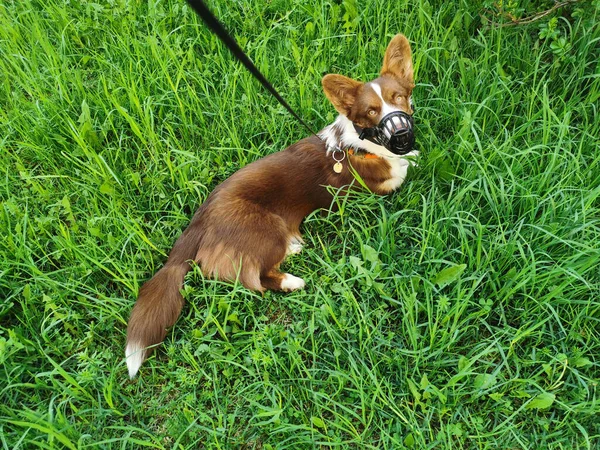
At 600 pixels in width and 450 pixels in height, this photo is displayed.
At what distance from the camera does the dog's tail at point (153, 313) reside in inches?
75.6

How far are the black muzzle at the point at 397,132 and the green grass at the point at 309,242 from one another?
0.98ft

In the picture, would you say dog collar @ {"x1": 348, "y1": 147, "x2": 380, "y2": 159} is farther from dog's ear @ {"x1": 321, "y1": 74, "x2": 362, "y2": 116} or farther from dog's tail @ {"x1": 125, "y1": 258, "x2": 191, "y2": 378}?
dog's tail @ {"x1": 125, "y1": 258, "x2": 191, "y2": 378}

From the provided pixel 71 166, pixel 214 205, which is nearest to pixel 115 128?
pixel 71 166

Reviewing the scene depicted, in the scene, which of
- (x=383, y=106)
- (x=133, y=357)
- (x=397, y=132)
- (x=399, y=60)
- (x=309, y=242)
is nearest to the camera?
(x=133, y=357)

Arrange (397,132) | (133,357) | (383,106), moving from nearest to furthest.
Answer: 1. (133,357)
2. (397,132)
3. (383,106)

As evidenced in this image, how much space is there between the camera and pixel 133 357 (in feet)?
6.26

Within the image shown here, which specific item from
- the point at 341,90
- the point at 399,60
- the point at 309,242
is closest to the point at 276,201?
the point at 309,242

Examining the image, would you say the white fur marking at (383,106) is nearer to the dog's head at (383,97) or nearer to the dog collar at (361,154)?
the dog's head at (383,97)

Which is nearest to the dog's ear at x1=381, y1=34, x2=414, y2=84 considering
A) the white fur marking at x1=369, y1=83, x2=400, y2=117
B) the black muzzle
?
the white fur marking at x1=369, y1=83, x2=400, y2=117

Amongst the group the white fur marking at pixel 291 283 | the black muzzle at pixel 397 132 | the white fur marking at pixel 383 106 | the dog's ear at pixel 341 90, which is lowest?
the white fur marking at pixel 291 283

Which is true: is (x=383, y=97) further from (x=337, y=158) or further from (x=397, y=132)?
(x=337, y=158)

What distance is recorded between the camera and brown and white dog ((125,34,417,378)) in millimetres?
2047

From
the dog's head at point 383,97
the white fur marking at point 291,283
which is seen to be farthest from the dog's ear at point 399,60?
the white fur marking at point 291,283

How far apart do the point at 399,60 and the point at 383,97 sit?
0.27m
